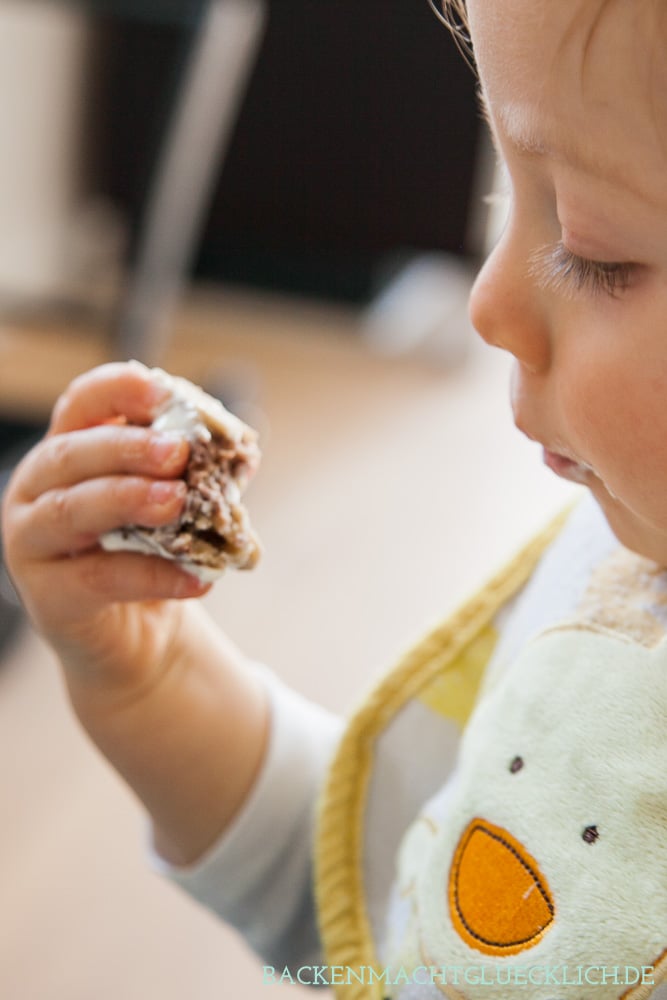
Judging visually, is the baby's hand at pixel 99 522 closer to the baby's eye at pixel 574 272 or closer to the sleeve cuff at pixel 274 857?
the sleeve cuff at pixel 274 857

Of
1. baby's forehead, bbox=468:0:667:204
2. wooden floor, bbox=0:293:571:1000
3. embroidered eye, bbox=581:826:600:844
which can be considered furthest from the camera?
wooden floor, bbox=0:293:571:1000

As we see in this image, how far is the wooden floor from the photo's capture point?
32.4 inches

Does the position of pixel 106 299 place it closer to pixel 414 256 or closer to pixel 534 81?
pixel 414 256

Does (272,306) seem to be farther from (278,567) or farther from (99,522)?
(99,522)

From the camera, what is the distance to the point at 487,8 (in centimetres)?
35

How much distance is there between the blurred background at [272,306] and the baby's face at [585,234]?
60cm

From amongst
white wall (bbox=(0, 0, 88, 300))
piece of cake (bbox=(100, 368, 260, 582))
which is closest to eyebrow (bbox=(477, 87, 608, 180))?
piece of cake (bbox=(100, 368, 260, 582))

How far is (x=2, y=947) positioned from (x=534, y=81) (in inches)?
27.6

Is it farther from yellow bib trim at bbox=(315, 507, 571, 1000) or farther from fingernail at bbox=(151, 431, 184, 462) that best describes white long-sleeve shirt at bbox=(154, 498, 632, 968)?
fingernail at bbox=(151, 431, 184, 462)

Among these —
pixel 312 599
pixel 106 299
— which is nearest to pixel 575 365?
pixel 312 599

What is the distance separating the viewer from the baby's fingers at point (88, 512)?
19.3 inches

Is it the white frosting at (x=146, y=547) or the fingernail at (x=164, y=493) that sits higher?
the fingernail at (x=164, y=493)

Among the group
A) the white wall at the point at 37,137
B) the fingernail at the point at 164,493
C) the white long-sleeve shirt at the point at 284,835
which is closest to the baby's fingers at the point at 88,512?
the fingernail at the point at 164,493

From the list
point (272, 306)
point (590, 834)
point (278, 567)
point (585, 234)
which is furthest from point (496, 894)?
point (272, 306)
